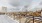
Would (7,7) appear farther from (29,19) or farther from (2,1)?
(29,19)

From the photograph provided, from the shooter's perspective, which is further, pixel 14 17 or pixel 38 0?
pixel 14 17

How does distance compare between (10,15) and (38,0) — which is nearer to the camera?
(38,0)

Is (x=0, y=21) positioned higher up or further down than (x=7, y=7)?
further down

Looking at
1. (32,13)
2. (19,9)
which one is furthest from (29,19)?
(19,9)

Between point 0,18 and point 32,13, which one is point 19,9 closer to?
point 32,13

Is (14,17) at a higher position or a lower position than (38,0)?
lower

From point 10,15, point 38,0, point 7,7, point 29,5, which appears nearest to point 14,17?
point 10,15

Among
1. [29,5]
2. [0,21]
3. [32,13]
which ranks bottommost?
[0,21]

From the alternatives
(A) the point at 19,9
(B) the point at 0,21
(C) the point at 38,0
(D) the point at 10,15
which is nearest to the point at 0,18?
(B) the point at 0,21
